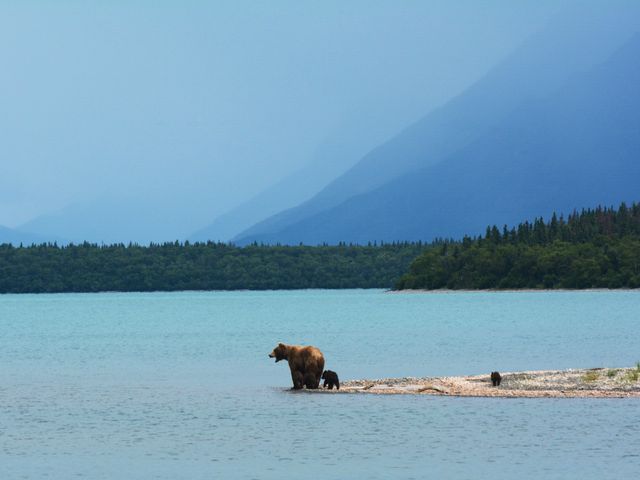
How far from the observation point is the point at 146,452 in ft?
142

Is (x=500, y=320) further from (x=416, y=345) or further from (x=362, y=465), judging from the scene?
(x=362, y=465)

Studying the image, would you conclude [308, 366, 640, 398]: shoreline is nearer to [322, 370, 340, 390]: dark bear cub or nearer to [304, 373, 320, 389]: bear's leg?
[322, 370, 340, 390]: dark bear cub

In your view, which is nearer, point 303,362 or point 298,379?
point 303,362

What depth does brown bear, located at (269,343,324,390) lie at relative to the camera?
58094 millimetres

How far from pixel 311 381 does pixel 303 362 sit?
111 cm

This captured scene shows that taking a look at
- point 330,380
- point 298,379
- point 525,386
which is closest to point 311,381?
point 298,379

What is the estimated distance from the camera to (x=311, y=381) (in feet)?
195

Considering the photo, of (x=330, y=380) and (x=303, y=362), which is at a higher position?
(x=303, y=362)

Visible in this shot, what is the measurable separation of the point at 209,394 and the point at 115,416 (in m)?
10.1

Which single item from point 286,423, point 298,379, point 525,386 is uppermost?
point 298,379

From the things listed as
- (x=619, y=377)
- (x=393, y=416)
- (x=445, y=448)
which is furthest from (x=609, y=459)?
(x=619, y=377)

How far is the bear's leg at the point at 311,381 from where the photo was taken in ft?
194

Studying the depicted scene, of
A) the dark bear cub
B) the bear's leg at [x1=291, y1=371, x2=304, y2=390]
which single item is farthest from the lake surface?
the dark bear cub

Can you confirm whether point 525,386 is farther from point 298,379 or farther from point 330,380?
point 298,379
